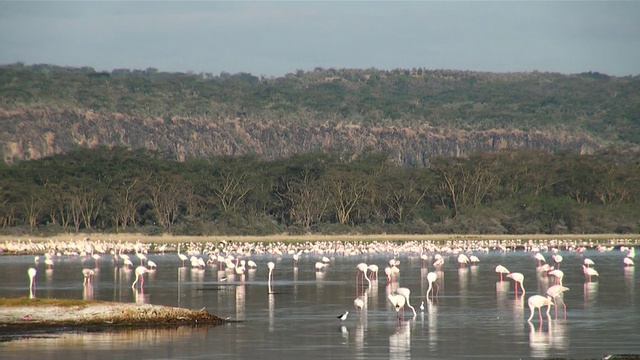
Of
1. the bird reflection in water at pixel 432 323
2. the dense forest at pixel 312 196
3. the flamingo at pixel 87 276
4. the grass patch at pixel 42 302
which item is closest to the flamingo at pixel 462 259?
the flamingo at pixel 87 276

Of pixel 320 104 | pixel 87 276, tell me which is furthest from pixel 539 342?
pixel 320 104

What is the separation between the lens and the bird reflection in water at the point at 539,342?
19408 mm

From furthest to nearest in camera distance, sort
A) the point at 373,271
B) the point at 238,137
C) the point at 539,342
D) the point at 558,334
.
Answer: the point at 238,137 < the point at 373,271 < the point at 558,334 < the point at 539,342

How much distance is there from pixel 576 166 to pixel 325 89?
357ft

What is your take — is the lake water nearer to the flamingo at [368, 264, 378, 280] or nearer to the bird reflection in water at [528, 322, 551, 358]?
the bird reflection in water at [528, 322, 551, 358]

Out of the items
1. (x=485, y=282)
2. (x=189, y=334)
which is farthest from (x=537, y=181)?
(x=189, y=334)

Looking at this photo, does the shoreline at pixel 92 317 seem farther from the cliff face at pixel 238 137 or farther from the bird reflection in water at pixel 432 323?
the cliff face at pixel 238 137

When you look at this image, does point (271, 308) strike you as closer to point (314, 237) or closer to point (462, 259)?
point (462, 259)

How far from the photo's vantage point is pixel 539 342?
20.8 metres

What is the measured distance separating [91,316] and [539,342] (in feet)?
30.5

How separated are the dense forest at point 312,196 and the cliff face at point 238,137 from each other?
38868mm

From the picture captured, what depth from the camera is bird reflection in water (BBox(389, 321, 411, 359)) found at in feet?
64.0

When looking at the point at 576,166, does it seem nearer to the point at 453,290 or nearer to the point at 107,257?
the point at 107,257

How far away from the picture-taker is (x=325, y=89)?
19212 cm
